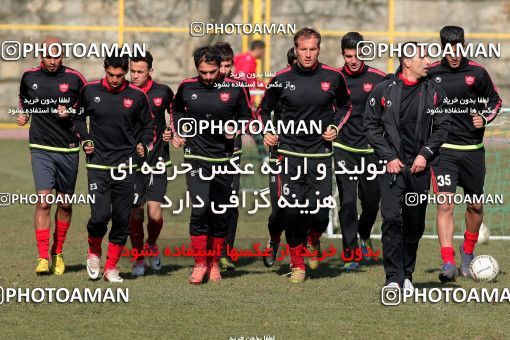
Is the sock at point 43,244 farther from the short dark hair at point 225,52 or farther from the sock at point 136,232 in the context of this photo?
the short dark hair at point 225,52

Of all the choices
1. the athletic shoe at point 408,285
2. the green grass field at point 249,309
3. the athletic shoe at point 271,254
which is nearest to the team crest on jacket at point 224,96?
the green grass field at point 249,309

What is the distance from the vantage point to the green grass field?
9.73 meters

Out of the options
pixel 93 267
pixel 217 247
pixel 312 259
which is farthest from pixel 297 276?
pixel 93 267

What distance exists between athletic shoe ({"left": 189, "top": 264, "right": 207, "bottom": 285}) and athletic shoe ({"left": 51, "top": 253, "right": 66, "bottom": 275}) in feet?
4.34

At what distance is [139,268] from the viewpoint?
41.3ft

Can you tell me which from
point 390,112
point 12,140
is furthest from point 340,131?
point 12,140

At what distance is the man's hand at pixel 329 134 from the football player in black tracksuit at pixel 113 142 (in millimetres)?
1613

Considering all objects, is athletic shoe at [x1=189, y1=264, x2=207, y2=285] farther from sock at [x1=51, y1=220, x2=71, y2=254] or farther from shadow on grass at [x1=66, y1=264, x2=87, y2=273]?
sock at [x1=51, y1=220, x2=71, y2=254]

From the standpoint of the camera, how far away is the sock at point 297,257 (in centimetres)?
1226

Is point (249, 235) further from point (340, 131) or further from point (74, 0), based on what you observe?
point (74, 0)

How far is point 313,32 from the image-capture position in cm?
1198

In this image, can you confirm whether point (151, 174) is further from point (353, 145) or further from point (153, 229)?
point (353, 145)

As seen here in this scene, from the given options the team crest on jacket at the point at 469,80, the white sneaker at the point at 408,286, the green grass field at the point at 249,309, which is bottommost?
the green grass field at the point at 249,309

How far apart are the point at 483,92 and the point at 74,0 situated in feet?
58.6
